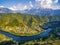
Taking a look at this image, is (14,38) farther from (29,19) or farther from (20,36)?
(29,19)

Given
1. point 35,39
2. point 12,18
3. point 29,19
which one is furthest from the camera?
point 12,18

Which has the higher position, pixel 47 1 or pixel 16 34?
pixel 47 1

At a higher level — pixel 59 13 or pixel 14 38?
pixel 59 13

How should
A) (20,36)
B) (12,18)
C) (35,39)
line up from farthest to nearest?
1. (12,18)
2. (20,36)
3. (35,39)

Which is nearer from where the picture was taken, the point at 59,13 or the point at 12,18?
the point at 59,13

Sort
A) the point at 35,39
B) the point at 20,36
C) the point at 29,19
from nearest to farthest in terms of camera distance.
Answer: the point at 35,39 → the point at 20,36 → the point at 29,19

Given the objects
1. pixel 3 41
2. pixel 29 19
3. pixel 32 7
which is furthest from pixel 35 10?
pixel 3 41

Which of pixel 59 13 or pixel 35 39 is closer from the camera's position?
pixel 35 39

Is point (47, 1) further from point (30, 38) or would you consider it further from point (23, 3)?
point (30, 38)

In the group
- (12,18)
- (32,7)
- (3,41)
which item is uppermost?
(32,7)

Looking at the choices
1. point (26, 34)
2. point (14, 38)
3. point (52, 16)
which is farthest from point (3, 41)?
point (52, 16)
